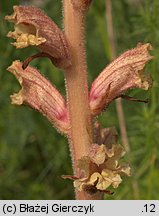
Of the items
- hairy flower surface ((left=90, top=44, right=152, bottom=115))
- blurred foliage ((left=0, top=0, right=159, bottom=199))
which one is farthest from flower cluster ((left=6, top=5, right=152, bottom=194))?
blurred foliage ((left=0, top=0, right=159, bottom=199))

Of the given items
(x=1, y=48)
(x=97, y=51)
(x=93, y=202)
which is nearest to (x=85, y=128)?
(x=93, y=202)

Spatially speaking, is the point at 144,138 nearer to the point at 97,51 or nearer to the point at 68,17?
the point at 97,51

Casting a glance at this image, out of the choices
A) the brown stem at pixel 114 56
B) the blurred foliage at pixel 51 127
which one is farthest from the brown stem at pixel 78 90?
the brown stem at pixel 114 56

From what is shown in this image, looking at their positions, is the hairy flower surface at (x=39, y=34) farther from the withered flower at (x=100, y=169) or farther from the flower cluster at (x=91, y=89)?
the withered flower at (x=100, y=169)

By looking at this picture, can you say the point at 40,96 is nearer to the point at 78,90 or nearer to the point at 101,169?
the point at 78,90

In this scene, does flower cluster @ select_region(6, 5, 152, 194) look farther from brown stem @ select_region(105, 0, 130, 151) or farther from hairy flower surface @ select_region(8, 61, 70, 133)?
brown stem @ select_region(105, 0, 130, 151)

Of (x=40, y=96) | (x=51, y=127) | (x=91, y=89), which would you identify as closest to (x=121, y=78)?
(x=91, y=89)
